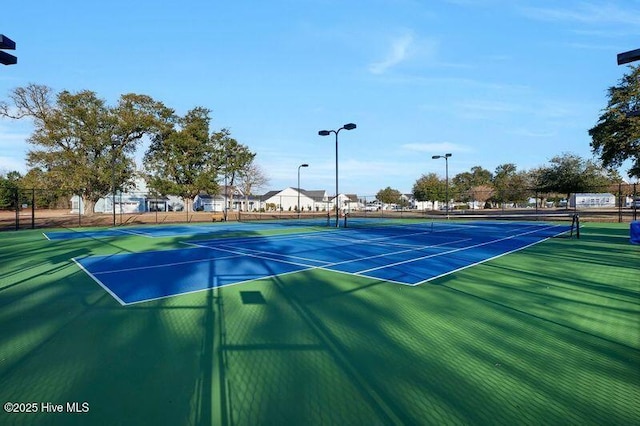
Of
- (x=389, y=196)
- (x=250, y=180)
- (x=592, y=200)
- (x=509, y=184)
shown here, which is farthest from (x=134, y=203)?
(x=592, y=200)

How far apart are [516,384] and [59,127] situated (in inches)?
1788

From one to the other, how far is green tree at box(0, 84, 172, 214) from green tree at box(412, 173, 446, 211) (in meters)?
50.7

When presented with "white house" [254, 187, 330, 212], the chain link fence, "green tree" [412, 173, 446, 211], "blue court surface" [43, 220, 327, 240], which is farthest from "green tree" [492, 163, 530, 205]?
"blue court surface" [43, 220, 327, 240]

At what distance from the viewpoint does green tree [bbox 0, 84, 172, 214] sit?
35.8m

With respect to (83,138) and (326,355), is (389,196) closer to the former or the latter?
(83,138)

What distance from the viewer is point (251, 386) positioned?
3.42 meters

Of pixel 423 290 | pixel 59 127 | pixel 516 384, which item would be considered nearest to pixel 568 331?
pixel 516 384

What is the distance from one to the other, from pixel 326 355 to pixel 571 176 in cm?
5061

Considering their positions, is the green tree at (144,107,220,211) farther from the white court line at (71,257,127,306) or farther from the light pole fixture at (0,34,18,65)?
the light pole fixture at (0,34,18,65)

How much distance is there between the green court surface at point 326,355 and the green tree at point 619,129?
89.2 feet

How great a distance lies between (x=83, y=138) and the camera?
3778 cm

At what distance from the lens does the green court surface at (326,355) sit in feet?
9.98

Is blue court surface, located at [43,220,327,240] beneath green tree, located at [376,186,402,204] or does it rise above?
beneath

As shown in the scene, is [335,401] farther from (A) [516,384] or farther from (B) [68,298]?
(B) [68,298]
